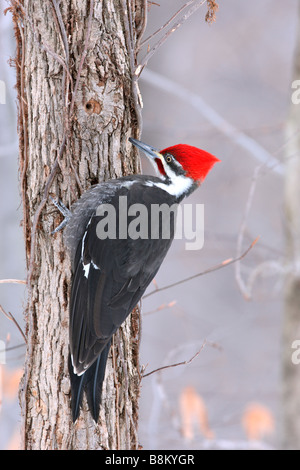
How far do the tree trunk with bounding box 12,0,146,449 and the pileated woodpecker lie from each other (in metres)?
0.07

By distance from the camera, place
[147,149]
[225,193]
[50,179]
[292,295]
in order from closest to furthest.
Answer: [50,179], [147,149], [292,295], [225,193]

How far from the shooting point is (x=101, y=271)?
93.2 inches

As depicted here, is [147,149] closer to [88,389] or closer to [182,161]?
[182,161]

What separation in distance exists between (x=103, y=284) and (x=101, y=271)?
6cm

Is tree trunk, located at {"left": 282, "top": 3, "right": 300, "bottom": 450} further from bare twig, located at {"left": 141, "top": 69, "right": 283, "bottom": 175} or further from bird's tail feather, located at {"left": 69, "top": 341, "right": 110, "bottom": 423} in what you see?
bird's tail feather, located at {"left": 69, "top": 341, "right": 110, "bottom": 423}

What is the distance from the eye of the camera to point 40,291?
7.59 ft

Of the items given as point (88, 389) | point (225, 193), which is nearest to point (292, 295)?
point (88, 389)

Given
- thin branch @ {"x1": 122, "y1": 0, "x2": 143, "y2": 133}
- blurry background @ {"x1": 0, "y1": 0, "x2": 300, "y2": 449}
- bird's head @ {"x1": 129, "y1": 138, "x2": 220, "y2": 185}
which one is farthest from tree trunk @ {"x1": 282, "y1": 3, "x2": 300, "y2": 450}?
thin branch @ {"x1": 122, "y1": 0, "x2": 143, "y2": 133}

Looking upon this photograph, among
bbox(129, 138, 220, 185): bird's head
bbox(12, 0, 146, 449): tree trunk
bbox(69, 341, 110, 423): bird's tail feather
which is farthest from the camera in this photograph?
bbox(129, 138, 220, 185): bird's head

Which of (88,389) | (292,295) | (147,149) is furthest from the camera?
(292,295)

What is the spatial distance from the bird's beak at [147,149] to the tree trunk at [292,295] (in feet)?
6.00

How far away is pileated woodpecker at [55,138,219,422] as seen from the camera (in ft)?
7.18

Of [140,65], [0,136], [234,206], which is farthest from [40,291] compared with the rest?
[234,206]
